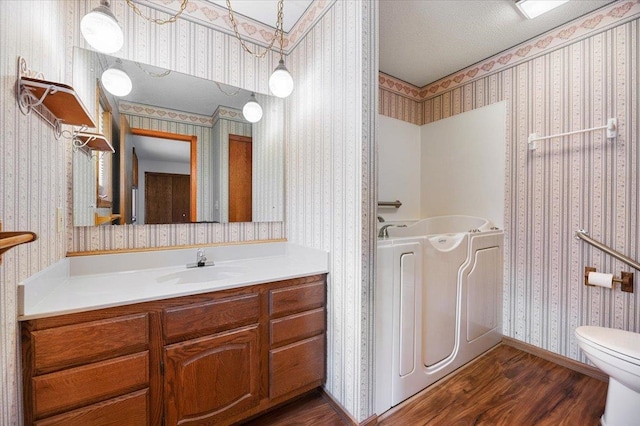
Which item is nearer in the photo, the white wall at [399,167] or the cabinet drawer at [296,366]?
the cabinet drawer at [296,366]

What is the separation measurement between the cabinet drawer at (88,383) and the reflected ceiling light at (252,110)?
1.54 meters

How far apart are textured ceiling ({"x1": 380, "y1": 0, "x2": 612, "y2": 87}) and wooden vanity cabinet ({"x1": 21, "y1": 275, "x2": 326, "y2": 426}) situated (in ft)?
6.30

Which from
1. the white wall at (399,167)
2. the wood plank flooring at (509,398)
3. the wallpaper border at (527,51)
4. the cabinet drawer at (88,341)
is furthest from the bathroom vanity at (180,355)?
the wallpaper border at (527,51)

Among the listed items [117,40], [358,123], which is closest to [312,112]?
[358,123]

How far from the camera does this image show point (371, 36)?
146 cm

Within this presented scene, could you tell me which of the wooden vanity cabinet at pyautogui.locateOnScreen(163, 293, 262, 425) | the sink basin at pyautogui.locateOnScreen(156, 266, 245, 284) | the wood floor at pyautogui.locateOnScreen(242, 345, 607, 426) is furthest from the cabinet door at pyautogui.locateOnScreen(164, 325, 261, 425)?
the sink basin at pyautogui.locateOnScreen(156, 266, 245, 284)

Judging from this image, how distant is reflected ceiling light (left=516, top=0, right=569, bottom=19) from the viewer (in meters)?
1.77

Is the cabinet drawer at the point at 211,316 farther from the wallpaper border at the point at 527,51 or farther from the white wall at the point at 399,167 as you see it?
the wallpaper border at the point at 527,51

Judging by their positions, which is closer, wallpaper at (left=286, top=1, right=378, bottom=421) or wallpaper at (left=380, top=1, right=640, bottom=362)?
wallpaper at (left=286, top=1, right=378, bottom=421)

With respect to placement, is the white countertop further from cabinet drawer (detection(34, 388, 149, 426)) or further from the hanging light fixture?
the hanging light fixture

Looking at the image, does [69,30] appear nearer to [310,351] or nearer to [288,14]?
[288,14]

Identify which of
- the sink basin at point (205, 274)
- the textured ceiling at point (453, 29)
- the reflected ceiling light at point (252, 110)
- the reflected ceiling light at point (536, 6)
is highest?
the textured ceiling at point (453, 29)

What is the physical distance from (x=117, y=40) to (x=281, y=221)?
1354 millimetres

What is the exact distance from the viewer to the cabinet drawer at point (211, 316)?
3.96 feet
